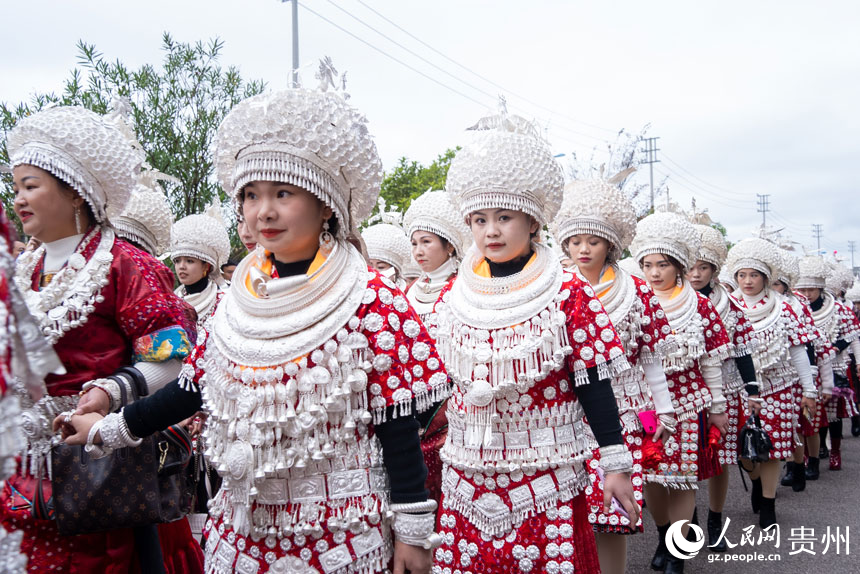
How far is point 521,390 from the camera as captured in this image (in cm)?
348

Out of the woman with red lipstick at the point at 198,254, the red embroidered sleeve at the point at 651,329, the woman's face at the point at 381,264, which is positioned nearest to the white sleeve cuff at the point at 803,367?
the red embroidered sleeve at the point at 651,329

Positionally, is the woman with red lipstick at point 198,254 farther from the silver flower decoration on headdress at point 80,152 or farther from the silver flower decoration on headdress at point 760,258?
the silver flower decoration on headdress at point 760,258

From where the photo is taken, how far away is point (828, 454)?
1069cm

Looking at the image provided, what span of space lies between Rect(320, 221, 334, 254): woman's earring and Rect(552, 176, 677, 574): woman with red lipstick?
2261mm

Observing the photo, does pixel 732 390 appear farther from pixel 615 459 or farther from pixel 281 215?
pixel 281 215

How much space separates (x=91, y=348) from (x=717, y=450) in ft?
15.3

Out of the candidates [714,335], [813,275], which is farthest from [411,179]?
[714,335]

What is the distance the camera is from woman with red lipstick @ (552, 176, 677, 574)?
4.54 m

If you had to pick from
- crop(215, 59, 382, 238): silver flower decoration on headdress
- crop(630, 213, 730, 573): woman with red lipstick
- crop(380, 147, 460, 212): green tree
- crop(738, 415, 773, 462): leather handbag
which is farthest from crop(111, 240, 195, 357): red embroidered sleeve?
crop(380, 147, 460, 212): green tree

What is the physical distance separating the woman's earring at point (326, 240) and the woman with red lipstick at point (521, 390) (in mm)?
1089

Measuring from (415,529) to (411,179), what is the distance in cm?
2090

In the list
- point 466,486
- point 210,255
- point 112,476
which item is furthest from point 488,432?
point 210,255

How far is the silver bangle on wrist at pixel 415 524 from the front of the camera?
95.3 inches

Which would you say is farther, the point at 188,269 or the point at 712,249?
the point at 712,249
